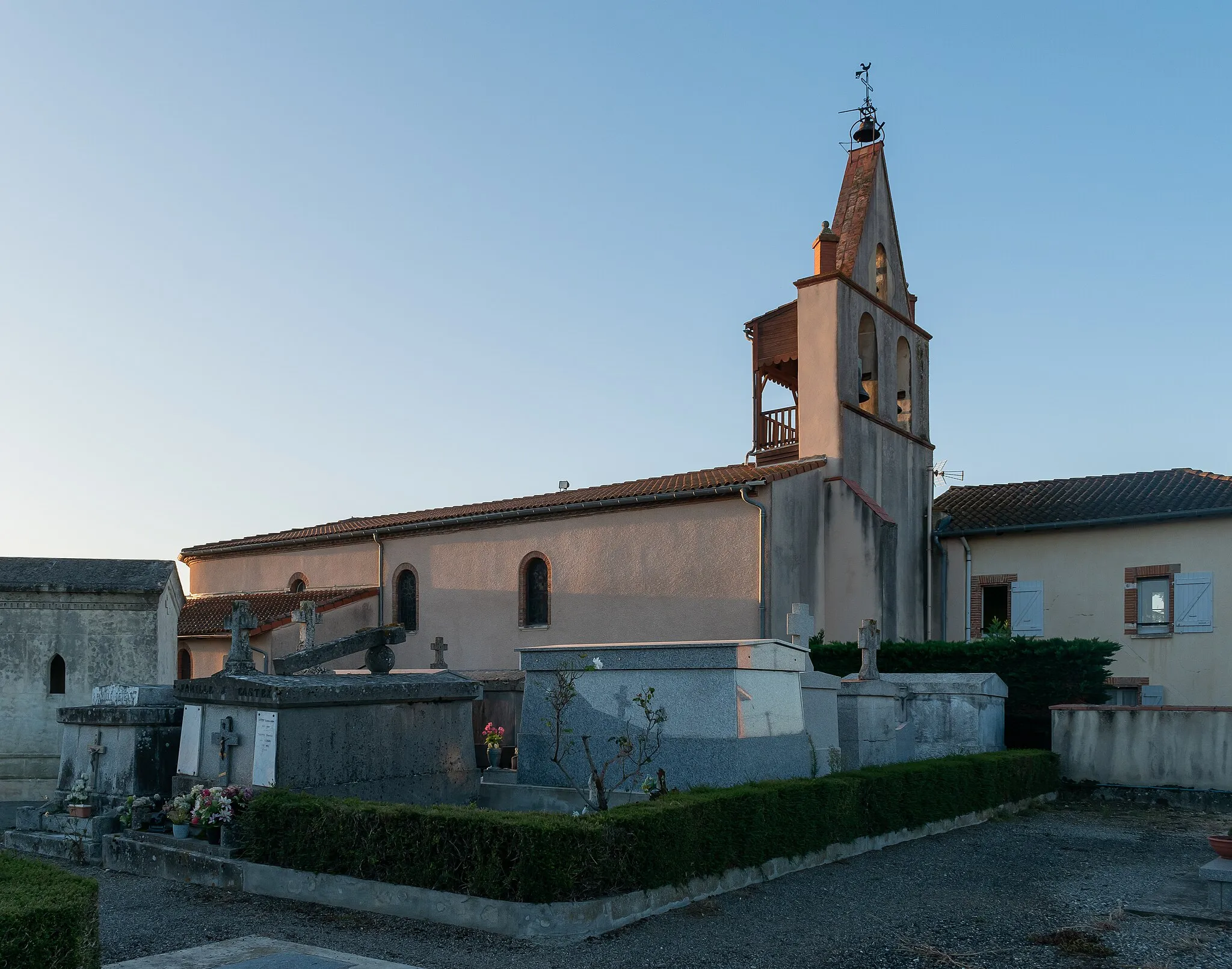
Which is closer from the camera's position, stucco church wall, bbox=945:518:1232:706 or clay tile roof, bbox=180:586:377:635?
stucco church wall, bbox=945:518:1232:706

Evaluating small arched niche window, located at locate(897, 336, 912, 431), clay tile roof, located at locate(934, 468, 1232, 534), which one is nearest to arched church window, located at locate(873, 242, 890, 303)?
small arched niche window, located at locate(897, 336, 912, 431)

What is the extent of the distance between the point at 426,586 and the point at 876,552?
1097 centimetres

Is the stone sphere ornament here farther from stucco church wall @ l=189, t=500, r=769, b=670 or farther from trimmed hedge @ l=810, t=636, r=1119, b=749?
stucco church wall @ l=189, t=500, r=769, b=670

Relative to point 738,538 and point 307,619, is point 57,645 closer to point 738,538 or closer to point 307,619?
point 307,619

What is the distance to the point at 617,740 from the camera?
39.2ft

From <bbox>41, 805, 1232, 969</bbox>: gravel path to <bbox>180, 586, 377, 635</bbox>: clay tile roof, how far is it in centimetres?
1647

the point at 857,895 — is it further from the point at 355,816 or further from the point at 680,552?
the point at 680,552

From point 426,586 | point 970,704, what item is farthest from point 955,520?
point 426,586

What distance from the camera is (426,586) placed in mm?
26859

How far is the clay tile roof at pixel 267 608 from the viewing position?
26125 millimetres

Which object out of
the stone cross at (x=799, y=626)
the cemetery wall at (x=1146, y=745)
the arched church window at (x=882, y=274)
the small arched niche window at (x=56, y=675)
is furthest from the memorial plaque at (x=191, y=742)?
the arched church window at (x=882, y=274)

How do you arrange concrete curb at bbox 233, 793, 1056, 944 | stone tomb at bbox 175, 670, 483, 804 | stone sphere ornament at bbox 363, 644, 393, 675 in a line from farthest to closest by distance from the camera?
stone sphere ornament at bbox 363, 644, 393, 675, stone tomb at bbox 175, 670, 483, 804, concrete curb at bbox 233, 793, 1056, 944

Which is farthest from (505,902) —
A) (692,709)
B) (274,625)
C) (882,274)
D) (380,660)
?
(882,274)

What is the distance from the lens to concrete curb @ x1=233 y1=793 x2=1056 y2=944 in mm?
7570
